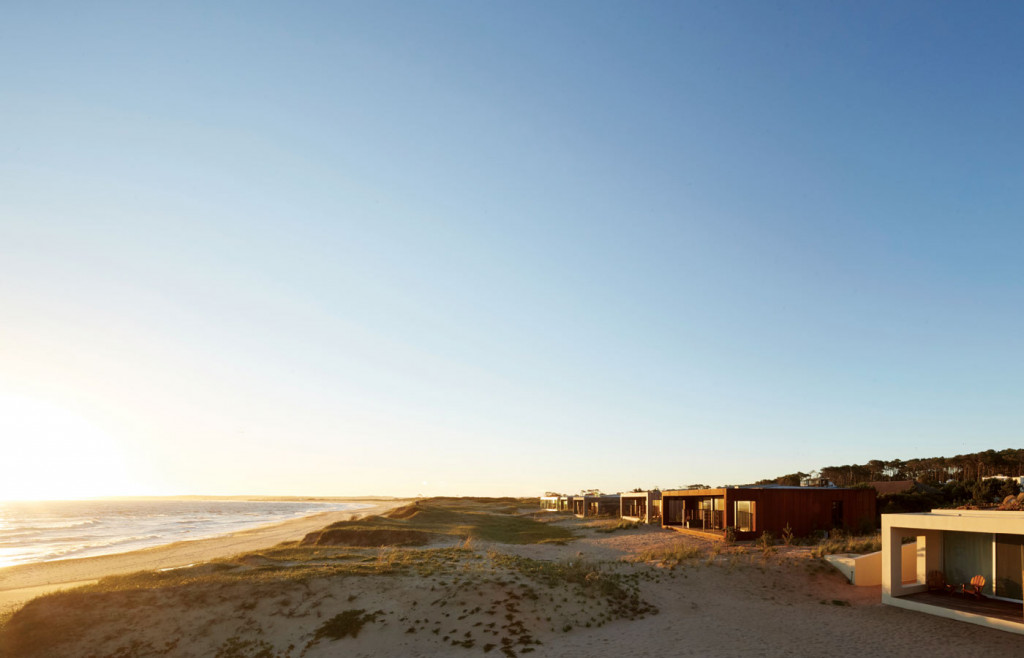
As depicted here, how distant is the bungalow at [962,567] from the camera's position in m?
17.4

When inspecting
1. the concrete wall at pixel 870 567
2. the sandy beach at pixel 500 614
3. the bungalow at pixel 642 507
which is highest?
the concrete wall at pixel 870 567

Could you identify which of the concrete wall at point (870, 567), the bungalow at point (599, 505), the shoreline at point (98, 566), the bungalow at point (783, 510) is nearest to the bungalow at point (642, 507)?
the bungalow at point (599, 505)

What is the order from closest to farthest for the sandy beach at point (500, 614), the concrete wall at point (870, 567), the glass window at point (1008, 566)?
1. the sandy beach at point (500, 614)
2. the glass window at point (1008, 566)
3. the concrete wall at point (870, 567)

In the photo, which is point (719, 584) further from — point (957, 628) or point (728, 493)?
point (728, 493)

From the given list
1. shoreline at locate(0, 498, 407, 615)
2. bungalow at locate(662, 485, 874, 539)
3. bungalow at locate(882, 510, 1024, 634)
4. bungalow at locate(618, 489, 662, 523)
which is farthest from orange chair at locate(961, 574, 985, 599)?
shoreline at locate(0, 498, 407, 615)

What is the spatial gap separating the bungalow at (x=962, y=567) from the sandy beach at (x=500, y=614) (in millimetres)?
499

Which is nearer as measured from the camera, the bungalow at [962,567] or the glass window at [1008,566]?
the bungalow at [962,567]

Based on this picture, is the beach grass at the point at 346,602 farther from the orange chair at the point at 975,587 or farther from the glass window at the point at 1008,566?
the glass window at the point at 1008,566

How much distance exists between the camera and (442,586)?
72.6 feet

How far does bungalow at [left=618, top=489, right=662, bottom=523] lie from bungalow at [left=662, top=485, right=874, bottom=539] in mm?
10405

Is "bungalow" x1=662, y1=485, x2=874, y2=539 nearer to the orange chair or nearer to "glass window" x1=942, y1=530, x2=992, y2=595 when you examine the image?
"glass window" x1=942, y1=530, x2=992, y2=595

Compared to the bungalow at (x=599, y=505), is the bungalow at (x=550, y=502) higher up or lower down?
lower down

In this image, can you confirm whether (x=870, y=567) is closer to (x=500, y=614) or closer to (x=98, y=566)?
(x=500, y=614)

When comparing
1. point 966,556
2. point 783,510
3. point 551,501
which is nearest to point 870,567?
point 966,556
